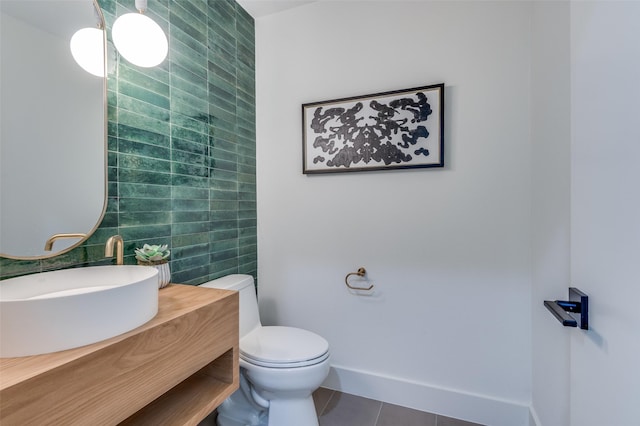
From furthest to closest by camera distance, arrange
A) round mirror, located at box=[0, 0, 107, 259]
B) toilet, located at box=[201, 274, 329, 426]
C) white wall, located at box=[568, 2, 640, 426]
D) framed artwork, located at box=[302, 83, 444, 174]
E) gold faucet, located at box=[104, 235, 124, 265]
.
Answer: framed artwork, located at box=[302, 83, 444, 174] → toilet, located at box=[201, 274, 329, 426] → gold faucet, located at box=[104, 235, 124, 265] → round mirror, located at box=[0, 0, 107, 259] → white wall, located at box=[568, 2, 640, 426]

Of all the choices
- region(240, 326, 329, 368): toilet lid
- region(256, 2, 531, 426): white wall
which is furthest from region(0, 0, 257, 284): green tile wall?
region(240, 326, 329, 368): toilet lid

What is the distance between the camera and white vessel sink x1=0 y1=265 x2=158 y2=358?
2.02 feet

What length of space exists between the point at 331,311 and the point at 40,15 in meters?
1.94

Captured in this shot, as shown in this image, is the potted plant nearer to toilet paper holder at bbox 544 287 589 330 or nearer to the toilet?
the toilet

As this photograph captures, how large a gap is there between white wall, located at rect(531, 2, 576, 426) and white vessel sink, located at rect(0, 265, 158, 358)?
1.44m

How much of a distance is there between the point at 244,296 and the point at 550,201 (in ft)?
5.23

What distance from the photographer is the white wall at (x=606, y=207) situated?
0.55m

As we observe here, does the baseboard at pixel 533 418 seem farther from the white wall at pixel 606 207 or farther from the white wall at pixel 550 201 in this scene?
the white wall at pixel 606 207

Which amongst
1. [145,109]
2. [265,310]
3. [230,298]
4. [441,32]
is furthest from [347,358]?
[441,32]

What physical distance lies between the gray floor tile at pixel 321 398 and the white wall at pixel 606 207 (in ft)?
4.20

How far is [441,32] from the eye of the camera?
159cm

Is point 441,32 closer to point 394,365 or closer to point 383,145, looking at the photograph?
point 383,145

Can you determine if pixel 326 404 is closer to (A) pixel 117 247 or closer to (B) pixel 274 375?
(B) pixel 274 375

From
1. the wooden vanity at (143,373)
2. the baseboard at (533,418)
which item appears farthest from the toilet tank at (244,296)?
the baseboard at (533,418)
